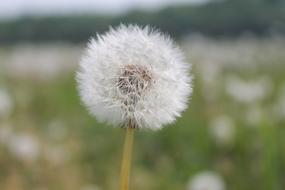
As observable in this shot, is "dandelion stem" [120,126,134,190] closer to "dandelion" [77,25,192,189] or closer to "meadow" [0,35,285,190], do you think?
"dandelion" [77,25,192,189]

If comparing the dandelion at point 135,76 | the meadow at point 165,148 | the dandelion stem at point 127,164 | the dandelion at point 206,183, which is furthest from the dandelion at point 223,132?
the dandelion stem at point 127,164

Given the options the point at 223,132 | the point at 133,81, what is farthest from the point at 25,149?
the point at 133,81

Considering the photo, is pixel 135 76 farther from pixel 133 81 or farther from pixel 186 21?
pixel 186 21

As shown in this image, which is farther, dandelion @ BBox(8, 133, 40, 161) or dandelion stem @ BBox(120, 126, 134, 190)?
dandelion @ BBox(8, 133, 40, 161)

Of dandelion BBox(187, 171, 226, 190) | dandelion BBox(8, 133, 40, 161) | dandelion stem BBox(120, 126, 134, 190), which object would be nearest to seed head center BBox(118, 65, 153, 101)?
dandelion stem BBox(120, 126, 134, 190)

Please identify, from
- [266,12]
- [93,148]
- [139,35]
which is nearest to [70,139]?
[93,148]

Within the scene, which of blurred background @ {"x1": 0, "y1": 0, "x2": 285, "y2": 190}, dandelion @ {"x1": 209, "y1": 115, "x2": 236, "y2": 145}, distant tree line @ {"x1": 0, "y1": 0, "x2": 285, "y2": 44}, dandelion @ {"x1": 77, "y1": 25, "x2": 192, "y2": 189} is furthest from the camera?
distant tree line @ {"x1": 0, "y1": 0, "x2": 285, "y2": 44}

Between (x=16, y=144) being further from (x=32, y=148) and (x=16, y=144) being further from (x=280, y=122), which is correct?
(x=280, y=122)

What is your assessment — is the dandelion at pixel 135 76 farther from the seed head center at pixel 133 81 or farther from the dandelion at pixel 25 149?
the dandelion at pixel 25 149
